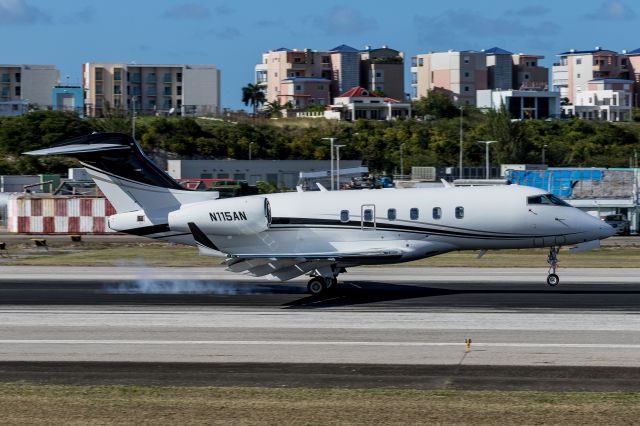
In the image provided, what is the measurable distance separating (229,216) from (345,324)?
264 inches

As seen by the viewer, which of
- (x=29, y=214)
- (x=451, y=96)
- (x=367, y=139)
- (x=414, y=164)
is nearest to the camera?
(x=29, y=214)

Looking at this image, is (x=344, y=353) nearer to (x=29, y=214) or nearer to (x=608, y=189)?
(x=29, y=214)

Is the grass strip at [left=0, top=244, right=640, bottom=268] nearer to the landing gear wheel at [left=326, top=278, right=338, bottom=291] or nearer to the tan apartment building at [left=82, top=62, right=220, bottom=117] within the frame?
the landing gear wheel at [left=326, top=278, right=338, bottom=291]

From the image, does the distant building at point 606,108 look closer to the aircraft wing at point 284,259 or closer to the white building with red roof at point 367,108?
the white building with red roof at point 367,108

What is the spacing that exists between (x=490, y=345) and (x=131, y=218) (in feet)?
45.2

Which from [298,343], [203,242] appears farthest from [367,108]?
[298,343]

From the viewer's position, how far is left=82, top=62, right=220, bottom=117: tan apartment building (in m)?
178

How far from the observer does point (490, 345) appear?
2184 cm

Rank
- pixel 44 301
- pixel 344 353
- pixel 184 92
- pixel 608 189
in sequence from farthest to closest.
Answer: pixel 184 92 → pixel 608 189 → pixel 44 301 → pixel 344 353

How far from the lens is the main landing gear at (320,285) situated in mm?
30562

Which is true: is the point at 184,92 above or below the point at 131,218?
above

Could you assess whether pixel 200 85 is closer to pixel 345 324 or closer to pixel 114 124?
pixel 114 124

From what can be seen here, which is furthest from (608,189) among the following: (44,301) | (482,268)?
(44,301)

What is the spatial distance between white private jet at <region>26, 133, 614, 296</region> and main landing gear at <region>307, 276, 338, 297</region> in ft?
0.11
